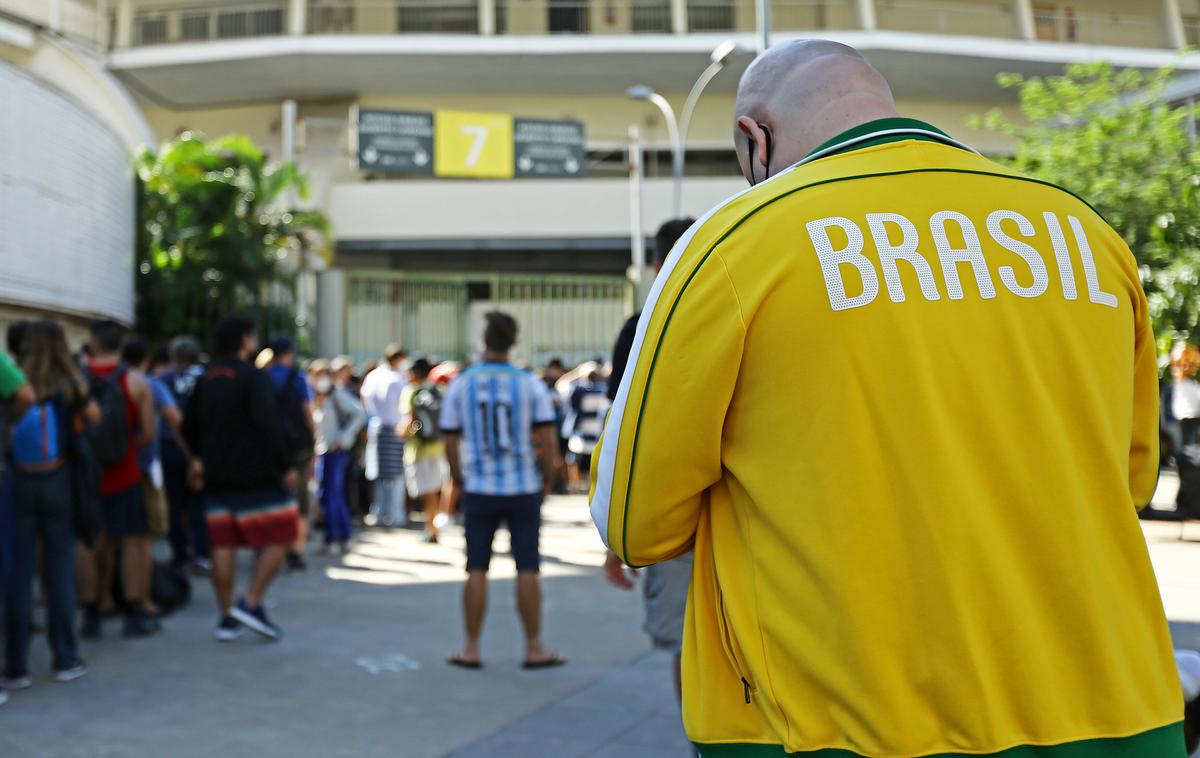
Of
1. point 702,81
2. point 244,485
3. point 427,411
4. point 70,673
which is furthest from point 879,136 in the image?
point 702,81

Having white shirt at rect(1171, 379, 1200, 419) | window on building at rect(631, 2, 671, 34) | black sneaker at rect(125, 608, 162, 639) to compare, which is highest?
window on building at rect(631, 2, 671, 34)

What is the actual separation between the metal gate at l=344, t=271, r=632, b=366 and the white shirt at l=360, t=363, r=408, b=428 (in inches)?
723

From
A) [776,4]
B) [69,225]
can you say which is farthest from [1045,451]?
[776,4]

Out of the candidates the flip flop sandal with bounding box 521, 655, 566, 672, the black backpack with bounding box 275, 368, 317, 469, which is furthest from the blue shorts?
the black backpack with bounding box 275, 368, 317, 469

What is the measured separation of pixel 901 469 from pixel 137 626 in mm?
7333

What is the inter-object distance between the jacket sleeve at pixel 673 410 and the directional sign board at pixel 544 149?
92.4ft

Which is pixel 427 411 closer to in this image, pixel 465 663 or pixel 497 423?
pixel 497 423

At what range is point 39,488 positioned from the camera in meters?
6.59

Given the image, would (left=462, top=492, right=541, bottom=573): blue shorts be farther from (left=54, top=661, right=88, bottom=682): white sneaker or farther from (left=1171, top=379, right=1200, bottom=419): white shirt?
(left=1171, top=379, right=1200, bottom=419): white shirt

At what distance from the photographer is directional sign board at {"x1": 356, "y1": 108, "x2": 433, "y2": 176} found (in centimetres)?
2808

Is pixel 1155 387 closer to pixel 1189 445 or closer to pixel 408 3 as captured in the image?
pixel 1189 445

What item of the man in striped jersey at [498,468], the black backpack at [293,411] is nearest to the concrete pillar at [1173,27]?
the black backpack at [293,411]

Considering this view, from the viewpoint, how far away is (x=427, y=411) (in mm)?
13656

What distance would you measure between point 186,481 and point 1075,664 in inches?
389
